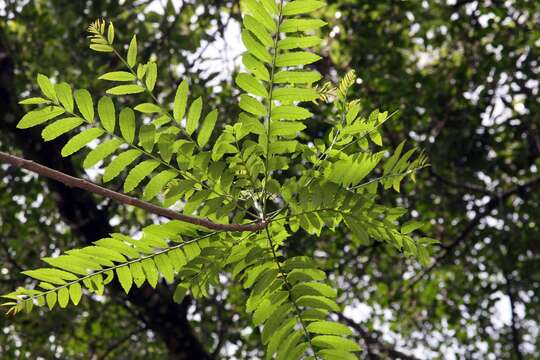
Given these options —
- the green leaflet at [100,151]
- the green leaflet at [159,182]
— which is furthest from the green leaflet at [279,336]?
the green leaflet at [100,151]

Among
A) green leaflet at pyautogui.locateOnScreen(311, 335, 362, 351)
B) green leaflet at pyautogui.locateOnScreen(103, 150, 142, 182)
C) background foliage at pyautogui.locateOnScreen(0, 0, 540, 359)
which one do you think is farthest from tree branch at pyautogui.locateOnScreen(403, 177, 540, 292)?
green leaflet at pyautogui.locateOnScreen(103, 150, 142, 182)

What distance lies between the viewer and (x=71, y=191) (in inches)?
148

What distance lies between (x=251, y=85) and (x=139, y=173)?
257 mm

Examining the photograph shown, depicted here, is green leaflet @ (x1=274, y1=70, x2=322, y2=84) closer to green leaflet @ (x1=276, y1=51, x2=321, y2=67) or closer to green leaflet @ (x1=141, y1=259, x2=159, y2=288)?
green leaflet @ (x1=276, y1=51, x2=321, y2=67)

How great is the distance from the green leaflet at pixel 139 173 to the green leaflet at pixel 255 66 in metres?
0.24

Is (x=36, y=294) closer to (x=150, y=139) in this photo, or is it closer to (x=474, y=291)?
(x=150, y=139)

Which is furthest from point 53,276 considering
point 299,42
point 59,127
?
point 299,42

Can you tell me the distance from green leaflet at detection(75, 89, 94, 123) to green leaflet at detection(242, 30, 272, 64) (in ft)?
0.93

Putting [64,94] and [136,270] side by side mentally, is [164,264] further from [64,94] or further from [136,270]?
[64,94]

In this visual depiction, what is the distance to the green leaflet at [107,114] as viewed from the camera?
46.4 inches

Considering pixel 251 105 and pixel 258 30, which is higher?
pixel 258 30

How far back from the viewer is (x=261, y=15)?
1.14m

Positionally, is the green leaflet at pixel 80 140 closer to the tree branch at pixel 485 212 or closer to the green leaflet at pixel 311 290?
the green leaflet at pixel 311 290

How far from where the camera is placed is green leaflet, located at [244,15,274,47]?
1130 mm
